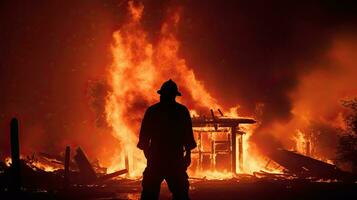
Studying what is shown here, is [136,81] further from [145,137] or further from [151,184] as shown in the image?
[151,184]

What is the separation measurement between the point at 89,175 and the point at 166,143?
15602 millimetres

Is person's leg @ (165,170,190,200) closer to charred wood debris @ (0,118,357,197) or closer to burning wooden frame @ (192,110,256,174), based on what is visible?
charred wood debris @ (0,118,357,197)

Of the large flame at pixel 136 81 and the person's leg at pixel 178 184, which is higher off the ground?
the large flame at pixel 136 81

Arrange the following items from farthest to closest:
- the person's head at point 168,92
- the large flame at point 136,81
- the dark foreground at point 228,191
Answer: the large flame at point 136,81
the dark foreground at point 228,191
the person's head at point 168,92

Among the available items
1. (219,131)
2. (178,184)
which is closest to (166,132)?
(178,184)

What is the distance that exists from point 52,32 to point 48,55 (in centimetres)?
180

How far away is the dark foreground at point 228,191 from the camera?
17.1m

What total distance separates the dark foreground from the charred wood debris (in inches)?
6.4

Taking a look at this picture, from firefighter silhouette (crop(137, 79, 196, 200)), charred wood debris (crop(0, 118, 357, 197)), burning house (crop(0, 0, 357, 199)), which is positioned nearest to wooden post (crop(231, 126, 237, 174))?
charred wood debris (crop(0, 118, 357, 197))

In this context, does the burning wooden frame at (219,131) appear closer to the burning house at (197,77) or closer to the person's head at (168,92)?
the burning house at (197,77)

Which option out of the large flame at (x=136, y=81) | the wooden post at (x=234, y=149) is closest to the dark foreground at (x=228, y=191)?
the wooden post at (x=234, y=149)

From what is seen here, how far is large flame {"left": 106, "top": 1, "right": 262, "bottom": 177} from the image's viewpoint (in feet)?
99.0

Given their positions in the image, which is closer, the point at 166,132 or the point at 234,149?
the point at 166,132

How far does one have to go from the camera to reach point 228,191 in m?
19.9
